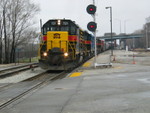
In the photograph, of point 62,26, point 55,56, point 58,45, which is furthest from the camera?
point 62,26

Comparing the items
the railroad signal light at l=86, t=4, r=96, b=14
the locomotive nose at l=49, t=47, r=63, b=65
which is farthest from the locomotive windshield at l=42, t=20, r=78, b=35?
the locomotive nose at l=49, t=47, r=63, b=65

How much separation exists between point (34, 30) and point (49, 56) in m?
28.4

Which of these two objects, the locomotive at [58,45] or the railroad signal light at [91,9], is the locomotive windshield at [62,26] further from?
the railroad signal light at [91,9]

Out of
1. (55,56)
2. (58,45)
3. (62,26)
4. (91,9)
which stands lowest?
(55,56)

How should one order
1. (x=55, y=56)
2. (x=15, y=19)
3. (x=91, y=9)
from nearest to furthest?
1. (x=55, y=56)
2. (x=91, y=9)
3. (x=15, y=19)

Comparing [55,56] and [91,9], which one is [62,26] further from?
[55,56]

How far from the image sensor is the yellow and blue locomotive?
17.8 m

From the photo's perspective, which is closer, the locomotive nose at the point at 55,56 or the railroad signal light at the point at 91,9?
the locomotive nose at the point at 55,56

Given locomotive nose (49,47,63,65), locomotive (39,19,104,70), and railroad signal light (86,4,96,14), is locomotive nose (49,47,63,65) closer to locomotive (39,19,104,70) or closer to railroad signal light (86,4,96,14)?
locomotive (39,19,104,70)

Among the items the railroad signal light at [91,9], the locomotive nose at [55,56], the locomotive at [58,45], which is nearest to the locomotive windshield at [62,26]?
the locomotive at [58,45]

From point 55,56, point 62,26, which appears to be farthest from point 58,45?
point 62,26

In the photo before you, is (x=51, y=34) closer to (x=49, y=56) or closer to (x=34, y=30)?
(x=49, y=56)

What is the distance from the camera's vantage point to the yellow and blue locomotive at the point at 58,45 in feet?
58.4

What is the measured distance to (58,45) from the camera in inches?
721
